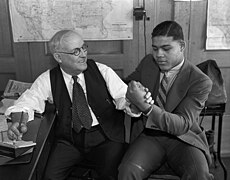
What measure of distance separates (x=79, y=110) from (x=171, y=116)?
2.01 feet

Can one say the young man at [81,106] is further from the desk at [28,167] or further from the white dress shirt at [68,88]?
the desk at [28,167]

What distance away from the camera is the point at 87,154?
2.04 meters

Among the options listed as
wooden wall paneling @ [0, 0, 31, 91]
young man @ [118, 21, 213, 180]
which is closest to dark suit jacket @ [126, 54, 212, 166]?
young man @ [118, 21, 213, 180]

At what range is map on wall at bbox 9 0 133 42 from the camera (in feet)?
8.30

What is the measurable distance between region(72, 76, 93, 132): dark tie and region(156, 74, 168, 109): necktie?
0.47 meters

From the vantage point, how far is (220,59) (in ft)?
8.95

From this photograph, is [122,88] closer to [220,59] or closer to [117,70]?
[117,70]

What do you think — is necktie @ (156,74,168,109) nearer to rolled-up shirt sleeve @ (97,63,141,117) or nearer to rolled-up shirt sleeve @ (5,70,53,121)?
rolled-up shirt sleeve @ (97,63,141,117)

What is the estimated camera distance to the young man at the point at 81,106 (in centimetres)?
199

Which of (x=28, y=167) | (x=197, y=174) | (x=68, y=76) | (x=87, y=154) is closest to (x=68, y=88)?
(x=68, y=76)

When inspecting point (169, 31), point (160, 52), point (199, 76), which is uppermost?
point (169, 31)

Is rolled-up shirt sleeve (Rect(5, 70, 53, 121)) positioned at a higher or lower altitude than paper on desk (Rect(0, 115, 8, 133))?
→ higher

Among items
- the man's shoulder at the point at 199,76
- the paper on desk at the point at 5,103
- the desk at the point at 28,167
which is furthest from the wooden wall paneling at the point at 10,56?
the man's shoulder at the point at 199,76

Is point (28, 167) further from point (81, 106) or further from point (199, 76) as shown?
point (199, 76)
